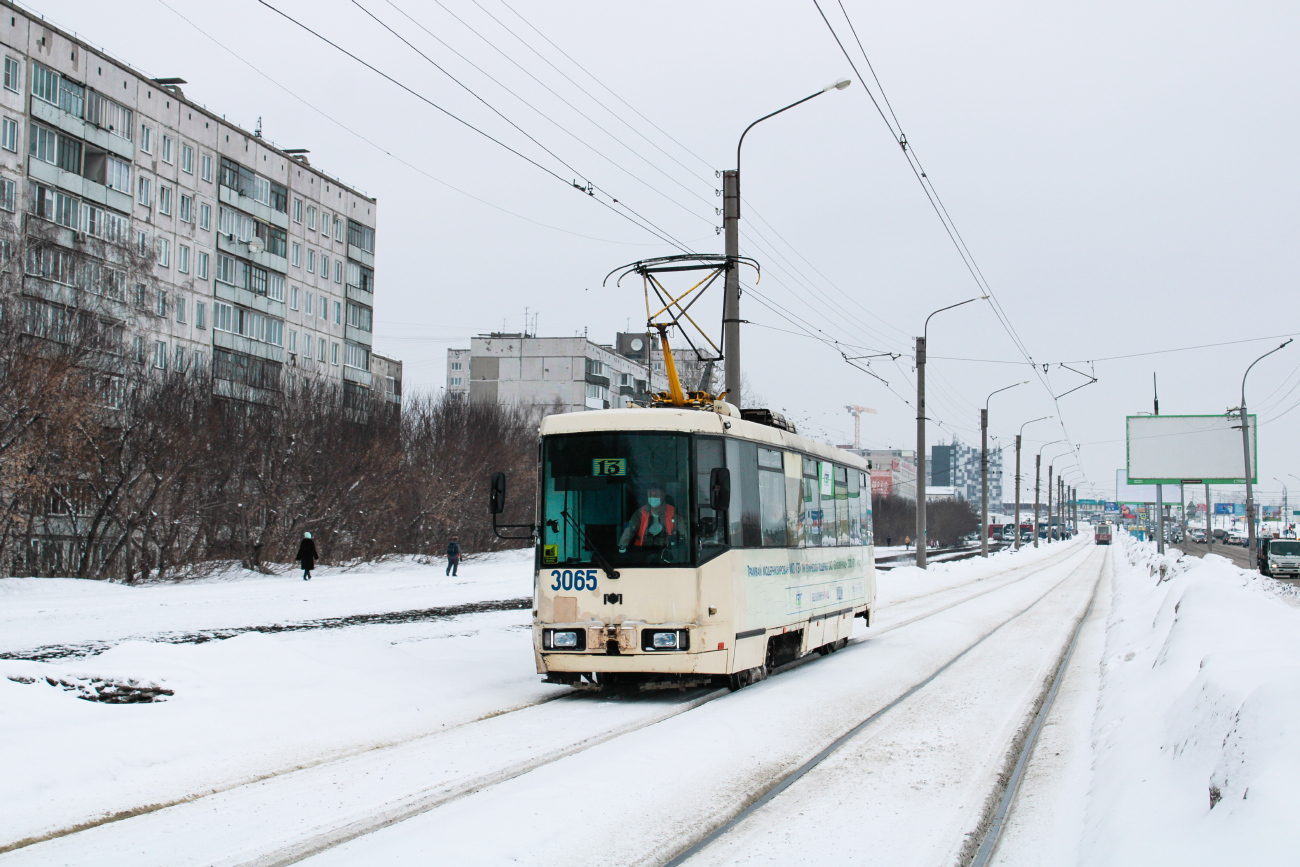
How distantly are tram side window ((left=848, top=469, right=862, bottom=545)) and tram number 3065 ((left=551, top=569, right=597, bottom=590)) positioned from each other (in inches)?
265

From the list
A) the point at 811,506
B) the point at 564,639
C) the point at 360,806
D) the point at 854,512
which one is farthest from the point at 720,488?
the point at 854,512

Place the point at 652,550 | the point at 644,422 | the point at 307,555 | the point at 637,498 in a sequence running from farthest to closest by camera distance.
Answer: the point at 307,555 → the point at 644,422 → the point at 637,498 → the point at 652,550

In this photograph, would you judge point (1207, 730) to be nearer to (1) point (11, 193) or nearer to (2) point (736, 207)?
(2) point (736, 207)

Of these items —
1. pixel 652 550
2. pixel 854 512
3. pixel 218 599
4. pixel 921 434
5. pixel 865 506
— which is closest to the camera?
pixel 652 550

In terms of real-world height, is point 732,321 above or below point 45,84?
below

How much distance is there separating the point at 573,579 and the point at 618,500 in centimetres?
89

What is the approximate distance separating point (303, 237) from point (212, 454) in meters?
32.9

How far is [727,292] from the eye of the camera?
773 inches

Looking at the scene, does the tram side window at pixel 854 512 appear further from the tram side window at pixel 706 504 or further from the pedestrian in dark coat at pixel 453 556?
the pedestrian in dark coat at pixel 453 556

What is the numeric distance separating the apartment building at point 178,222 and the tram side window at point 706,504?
24.2 metres

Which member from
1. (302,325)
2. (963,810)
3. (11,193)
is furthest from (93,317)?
(302,325)

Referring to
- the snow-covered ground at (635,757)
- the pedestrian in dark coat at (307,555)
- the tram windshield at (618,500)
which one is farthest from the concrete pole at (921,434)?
the tram windshield at (618,500)

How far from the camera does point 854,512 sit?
17969 mm

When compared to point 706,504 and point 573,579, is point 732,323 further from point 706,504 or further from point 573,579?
point 573,579
